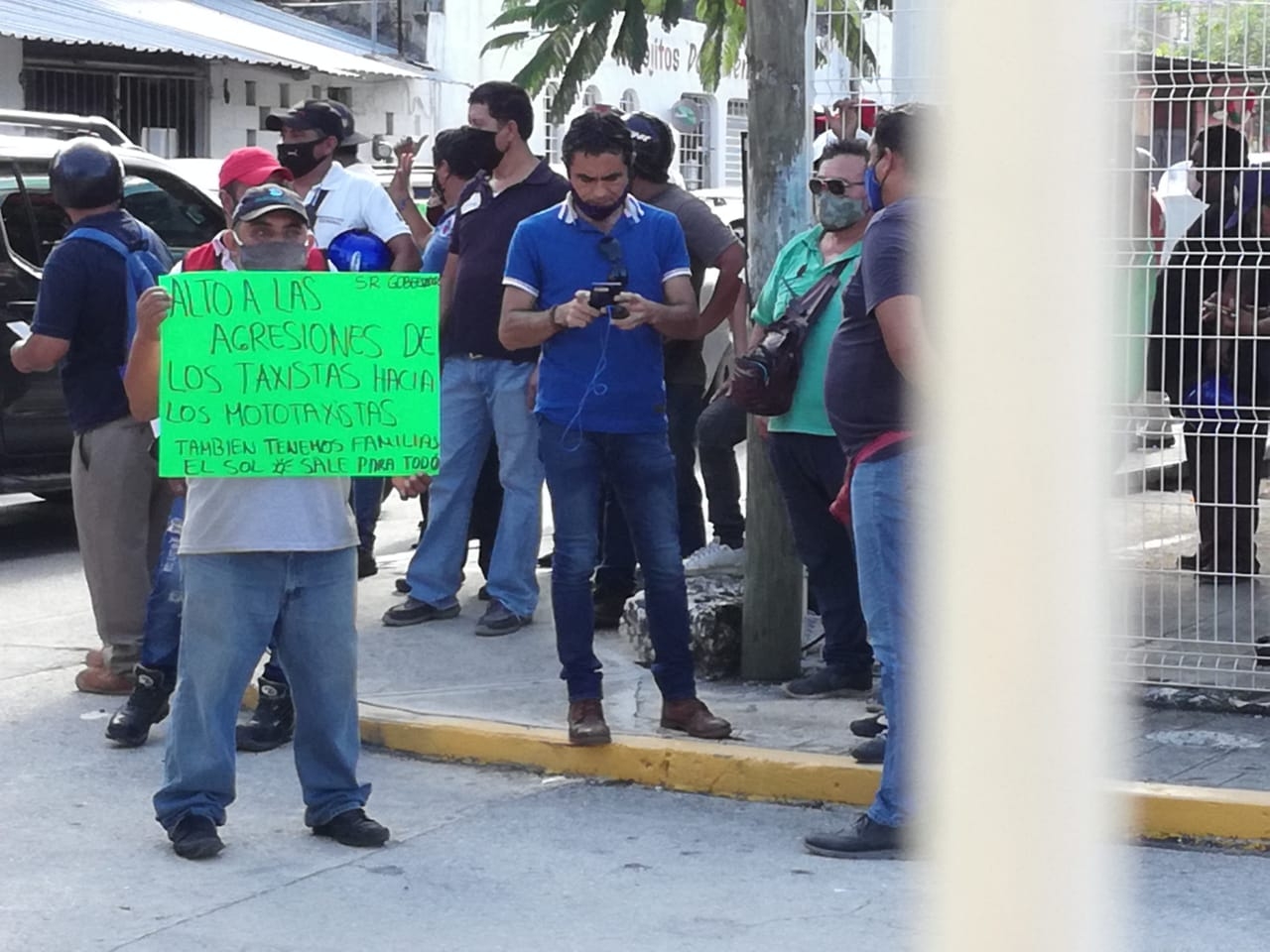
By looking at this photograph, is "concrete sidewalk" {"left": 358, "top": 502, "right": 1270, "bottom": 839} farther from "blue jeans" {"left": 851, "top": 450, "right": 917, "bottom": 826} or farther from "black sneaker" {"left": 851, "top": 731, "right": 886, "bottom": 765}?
"blue jeans" {"left": 851, "top": 450, "right": 917, "bottom": 826}

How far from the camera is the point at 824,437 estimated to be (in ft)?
21.5

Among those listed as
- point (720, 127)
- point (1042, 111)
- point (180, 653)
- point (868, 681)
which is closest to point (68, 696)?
point (180, 653)

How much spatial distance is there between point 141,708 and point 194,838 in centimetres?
124

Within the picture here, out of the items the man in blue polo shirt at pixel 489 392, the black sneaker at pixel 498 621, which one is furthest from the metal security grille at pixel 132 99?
the black sneaker at pixel 498 621

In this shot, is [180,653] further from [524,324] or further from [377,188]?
[377,188]

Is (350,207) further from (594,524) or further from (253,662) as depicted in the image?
(253,662)

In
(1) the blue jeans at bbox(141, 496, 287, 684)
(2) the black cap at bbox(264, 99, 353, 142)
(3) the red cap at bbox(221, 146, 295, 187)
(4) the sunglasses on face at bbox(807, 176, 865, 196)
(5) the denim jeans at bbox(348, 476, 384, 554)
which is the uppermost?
(2) the black cap at bbox(264, 99, 353, 142)

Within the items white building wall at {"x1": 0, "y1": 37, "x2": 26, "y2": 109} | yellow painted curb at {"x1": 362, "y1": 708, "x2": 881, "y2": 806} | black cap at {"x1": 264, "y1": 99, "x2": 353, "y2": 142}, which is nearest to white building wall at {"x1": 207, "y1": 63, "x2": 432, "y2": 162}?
white building wall at {"x1": 0, "y1": 37, "x2": 26, "y2": 109}

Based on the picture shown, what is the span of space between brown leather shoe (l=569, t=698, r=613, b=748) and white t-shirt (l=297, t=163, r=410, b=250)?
2720 mm

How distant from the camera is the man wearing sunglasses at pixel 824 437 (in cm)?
624

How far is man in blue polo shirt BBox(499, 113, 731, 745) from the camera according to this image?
5.92 m

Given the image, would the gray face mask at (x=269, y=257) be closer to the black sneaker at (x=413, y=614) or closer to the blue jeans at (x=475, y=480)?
the blue jeans at (x=475, y=480)

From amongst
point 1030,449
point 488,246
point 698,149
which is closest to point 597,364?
point 488,246

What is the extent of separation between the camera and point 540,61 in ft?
31.0
